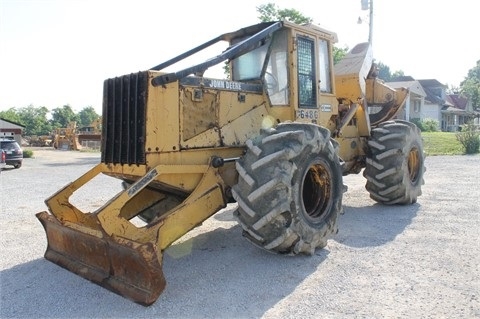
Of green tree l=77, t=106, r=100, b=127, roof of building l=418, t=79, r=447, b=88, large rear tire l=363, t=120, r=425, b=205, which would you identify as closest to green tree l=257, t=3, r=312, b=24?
large rear tire l=363, t=120, r=425, b=205

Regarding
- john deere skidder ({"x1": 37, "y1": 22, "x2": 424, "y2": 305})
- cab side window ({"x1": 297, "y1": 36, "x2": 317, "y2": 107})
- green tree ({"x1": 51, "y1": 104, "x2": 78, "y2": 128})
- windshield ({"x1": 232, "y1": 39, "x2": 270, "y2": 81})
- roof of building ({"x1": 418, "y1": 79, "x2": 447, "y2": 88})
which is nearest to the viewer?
john deere skidder ({"x1": 37, "y1": 22, "x2": 424, "y2": 305})

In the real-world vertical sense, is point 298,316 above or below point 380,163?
below

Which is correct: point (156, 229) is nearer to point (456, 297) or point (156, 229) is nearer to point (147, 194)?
point (147, 194)

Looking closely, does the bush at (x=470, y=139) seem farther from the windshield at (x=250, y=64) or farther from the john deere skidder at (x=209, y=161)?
the windshield at (x=250, y=64)

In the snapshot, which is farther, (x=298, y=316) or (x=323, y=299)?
(x=323, y=299)

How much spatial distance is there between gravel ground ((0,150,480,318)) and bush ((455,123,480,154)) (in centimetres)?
1617

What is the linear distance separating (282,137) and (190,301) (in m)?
2.00

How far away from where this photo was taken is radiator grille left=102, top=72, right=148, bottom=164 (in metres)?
4.88

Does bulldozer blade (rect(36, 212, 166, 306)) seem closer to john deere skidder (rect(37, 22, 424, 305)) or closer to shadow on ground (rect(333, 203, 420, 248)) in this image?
john deere skidder (rect(37, 22, 424, 305))

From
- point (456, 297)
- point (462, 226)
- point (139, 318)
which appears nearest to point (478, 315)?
point (456, 297)

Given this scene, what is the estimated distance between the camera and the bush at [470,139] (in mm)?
21641

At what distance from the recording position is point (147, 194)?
19.4 ft

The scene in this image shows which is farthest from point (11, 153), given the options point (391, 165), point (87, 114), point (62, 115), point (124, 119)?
point (87, 114)

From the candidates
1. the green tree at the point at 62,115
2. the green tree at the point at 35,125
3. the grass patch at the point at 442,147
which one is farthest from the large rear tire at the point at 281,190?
the green tree at the point at 62,115
